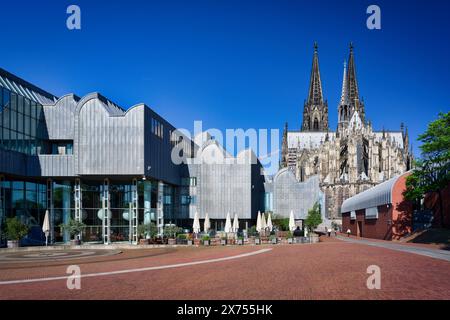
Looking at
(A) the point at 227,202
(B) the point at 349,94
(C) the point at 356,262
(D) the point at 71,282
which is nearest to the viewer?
(D) the point at 71,282

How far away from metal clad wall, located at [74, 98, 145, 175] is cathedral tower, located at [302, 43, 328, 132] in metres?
122

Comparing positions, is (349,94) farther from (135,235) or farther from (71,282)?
(71,282)

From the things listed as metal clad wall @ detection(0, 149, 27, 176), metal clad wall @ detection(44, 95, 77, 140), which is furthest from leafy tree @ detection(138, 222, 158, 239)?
metal clad wall @ detection(44, 95, 77, 140)

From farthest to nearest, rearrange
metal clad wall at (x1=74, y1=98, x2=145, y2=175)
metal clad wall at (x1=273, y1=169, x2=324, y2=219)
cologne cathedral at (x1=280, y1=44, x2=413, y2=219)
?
cologne cathedral at (x1=280, y1=44, x2=413, y2=219)
metal clad wall at (x1=273, y1=169, x2=324, y2=219)
metal clad wall at (x1=74, y1=98, x2=145, y2=175)

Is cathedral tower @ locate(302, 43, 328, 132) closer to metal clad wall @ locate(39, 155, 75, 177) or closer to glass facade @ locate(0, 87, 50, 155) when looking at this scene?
glass facade @ locate(0, 87, 50, 155)

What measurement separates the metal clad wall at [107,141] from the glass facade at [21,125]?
180 inches

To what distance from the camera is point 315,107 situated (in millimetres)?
161500

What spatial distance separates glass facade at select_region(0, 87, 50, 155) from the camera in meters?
40.8

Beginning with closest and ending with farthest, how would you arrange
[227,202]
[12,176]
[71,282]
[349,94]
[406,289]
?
[406,289] < [71,282] < [12,176] < [227,202] < [349,94]

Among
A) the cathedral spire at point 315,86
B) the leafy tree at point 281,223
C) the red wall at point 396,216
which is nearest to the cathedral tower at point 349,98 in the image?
the cathedral spire at point 315,86

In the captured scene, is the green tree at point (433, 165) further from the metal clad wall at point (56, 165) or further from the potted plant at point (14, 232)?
the potted plant at point (14, 232)

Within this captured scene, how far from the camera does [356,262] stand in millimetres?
22688
